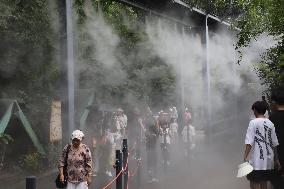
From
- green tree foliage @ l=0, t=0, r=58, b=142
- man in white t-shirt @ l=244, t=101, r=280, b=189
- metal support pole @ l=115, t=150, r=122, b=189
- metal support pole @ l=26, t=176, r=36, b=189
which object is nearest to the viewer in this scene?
metal support pole @ l=26, t=176, r=36, b=189

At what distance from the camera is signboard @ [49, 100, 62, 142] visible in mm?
8047

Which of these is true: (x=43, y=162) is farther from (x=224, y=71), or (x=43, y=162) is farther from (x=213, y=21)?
(x=224, y=71)

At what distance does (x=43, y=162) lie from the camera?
10.2 metres

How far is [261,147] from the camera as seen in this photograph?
17.9ft

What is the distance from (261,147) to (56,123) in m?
3.82

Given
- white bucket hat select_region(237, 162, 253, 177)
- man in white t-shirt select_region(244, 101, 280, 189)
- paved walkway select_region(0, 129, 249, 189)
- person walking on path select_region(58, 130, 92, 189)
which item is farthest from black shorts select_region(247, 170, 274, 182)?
paved walkway select_region(0, 129, 249, 189)

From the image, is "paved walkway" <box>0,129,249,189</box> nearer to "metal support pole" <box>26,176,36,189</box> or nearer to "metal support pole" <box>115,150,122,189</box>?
"metal support pole" <box>115,150,122,189</box>

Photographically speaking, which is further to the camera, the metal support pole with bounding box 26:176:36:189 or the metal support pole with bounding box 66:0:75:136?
the metal support pole with bounding box 66:0:75:136

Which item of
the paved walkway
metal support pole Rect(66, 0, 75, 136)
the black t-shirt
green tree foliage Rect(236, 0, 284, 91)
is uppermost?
green tree foliage Rect(236, 0, 284, 91)

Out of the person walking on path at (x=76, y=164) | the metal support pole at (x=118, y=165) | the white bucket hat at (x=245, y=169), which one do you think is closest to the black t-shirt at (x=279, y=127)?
the white bucket hat at (x=245, y=169)

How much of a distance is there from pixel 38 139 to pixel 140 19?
582cm

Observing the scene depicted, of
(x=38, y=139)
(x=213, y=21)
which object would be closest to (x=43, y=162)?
(x=38, y=139)

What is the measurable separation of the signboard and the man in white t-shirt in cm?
369

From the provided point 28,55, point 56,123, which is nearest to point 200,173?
point 56,123
